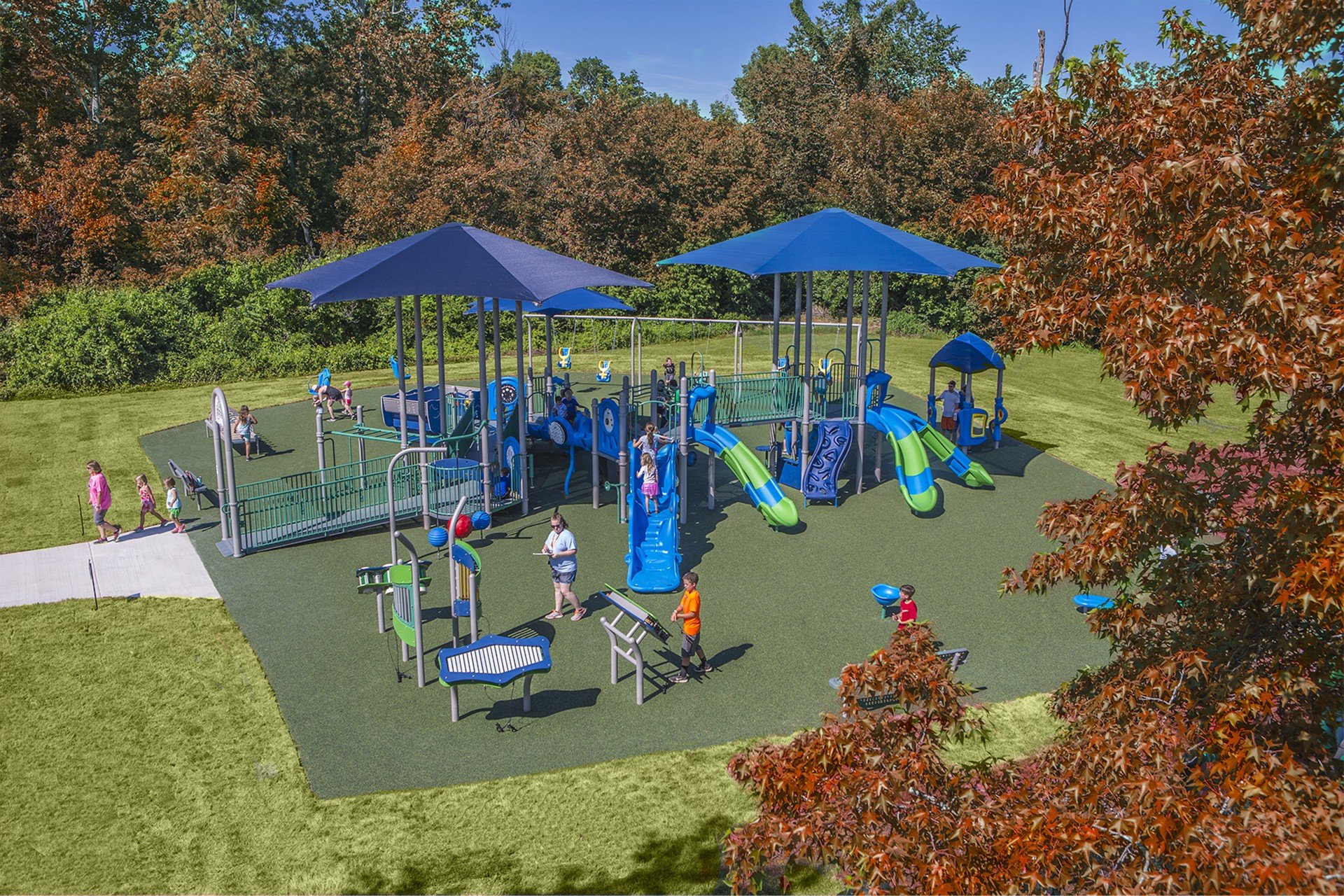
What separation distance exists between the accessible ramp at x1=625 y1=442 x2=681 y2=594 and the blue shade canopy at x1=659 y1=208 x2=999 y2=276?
4940 millimetres

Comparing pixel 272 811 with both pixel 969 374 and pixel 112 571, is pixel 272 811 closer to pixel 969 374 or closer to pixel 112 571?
pixel 112 571

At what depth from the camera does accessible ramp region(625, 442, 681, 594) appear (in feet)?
45.9

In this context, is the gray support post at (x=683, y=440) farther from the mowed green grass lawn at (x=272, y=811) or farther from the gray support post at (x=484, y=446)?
the mowed green grass lawn at (x=272, y=811)

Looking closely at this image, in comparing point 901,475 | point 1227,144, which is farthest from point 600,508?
point 1227,144

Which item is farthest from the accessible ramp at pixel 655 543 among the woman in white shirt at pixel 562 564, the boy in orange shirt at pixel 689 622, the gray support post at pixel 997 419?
the gray support post at pixel 997 419

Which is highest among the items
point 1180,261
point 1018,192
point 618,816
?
point 1018,192

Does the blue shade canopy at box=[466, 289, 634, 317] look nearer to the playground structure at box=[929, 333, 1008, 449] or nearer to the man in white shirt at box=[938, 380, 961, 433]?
the man in white shirt at box=[938, 380, 961, 433]

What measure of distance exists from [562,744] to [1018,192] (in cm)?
685

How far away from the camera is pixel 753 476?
16.7 m

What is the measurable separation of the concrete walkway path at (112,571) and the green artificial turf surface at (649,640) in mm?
362

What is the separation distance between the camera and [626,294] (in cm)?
4216

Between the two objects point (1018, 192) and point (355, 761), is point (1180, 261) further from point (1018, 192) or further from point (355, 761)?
point (355, 761)

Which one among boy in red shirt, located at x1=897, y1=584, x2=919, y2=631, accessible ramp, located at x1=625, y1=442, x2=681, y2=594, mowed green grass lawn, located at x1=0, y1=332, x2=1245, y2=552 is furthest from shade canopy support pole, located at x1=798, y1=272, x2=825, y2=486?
boy in red shirt, located at x1=897, y1=584, x2=919, y2=631

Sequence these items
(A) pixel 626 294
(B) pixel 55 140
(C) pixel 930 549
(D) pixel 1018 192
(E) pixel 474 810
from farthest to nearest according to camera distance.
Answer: (A) pixel 626 294
(B) pixel 55 140
(C) pixel 930 549
(E) pixel 474 810
(D) pixel 1018 192
